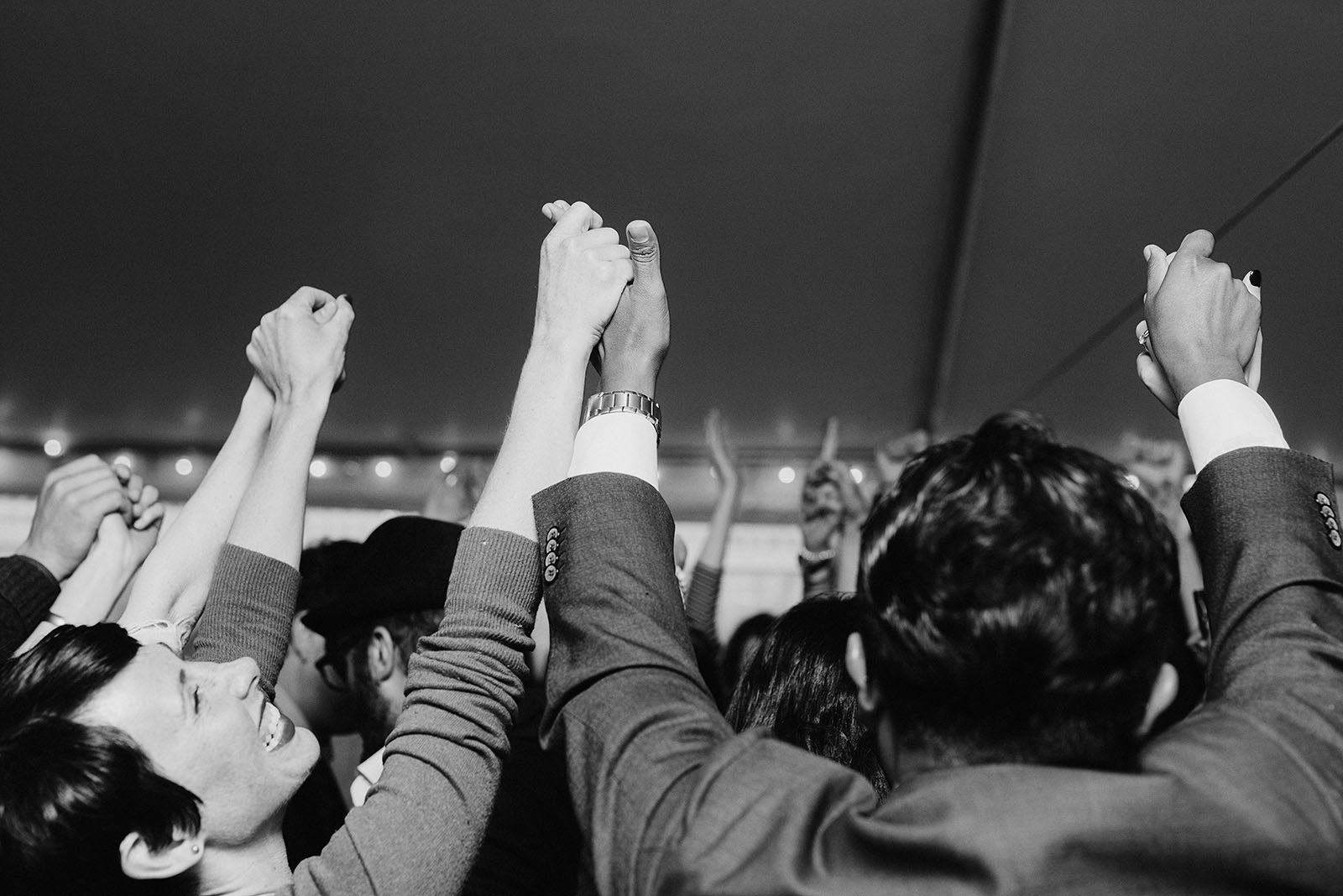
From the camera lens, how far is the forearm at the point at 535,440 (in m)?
0.98

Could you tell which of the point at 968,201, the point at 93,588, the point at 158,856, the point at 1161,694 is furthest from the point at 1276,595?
the point at 968,201

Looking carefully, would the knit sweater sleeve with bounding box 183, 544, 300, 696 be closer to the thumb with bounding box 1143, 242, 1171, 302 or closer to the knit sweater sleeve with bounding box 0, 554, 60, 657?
the knit sweater sleeve with bounding box 0, 554, 60, 657

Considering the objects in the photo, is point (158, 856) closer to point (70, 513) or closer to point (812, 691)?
point (812, 691)

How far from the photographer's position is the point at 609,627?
801 millimetres

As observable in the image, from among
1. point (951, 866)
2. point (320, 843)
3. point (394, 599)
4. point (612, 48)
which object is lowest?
point (320, 843)

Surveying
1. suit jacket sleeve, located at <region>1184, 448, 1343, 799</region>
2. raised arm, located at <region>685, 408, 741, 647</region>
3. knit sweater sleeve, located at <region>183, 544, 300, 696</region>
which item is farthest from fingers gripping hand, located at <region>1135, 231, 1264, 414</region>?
raised arm, located at <region>685, 408, 741, 647</region>

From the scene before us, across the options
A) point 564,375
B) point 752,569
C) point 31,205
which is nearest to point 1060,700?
point 564,375

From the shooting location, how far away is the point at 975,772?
2.09 ft

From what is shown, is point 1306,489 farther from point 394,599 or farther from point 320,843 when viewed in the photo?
point 320,843

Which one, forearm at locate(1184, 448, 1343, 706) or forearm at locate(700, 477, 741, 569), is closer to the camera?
forearm at locate(1184, 448, 1343, 706)

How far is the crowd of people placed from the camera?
0.63 meters

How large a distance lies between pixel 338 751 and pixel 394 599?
1.97 meters

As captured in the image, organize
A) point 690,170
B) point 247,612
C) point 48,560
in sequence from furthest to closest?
point 690,170 < point 48,560 < point 247,612

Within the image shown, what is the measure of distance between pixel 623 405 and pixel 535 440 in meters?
0.11
